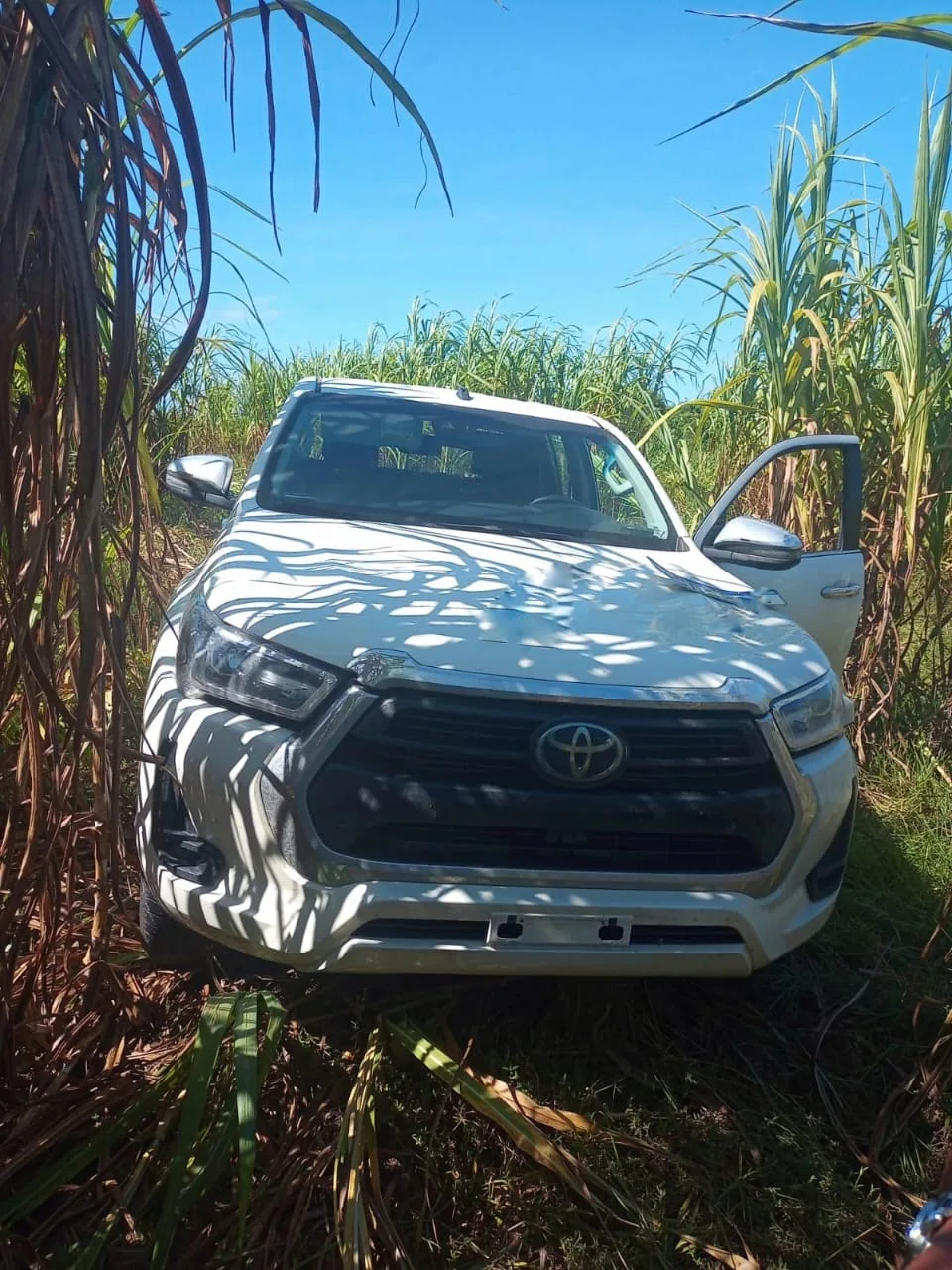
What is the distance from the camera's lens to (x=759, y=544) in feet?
9.96

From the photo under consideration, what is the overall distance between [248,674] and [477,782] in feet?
1.67

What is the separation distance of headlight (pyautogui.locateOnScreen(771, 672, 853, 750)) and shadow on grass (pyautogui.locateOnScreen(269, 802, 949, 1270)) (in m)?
0.72

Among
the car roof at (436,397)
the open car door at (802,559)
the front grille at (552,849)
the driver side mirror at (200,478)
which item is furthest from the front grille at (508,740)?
the car roof at (436,397)

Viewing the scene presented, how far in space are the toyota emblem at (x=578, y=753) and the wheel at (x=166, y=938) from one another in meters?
0.86

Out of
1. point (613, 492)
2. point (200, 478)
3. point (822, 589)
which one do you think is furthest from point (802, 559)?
point (200, 478)

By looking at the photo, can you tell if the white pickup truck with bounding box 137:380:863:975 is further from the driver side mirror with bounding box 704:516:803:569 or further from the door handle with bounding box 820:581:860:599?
the door handle with bounding box 820:581:860:599

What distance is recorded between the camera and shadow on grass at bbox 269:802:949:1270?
5.86 ft

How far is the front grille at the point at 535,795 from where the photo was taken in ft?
6.08

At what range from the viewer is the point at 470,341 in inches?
339

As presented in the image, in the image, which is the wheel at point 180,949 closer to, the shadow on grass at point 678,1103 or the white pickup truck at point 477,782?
the white pickup truck at point 477,782

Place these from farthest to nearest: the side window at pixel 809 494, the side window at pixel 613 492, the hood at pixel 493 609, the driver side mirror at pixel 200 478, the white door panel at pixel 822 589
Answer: the side window at pixel 809 494 → the side window at pixel 613 492 → the white door panel at pixel 822 589 → the driver side mirror at pixel 200 478 → the hood at pixel 493 609

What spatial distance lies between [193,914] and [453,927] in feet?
1.69

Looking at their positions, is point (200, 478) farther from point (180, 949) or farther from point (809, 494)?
point (809, 494)

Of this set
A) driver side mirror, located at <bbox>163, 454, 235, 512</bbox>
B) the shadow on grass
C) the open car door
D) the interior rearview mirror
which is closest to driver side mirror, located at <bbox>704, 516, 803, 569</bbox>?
the open car door
